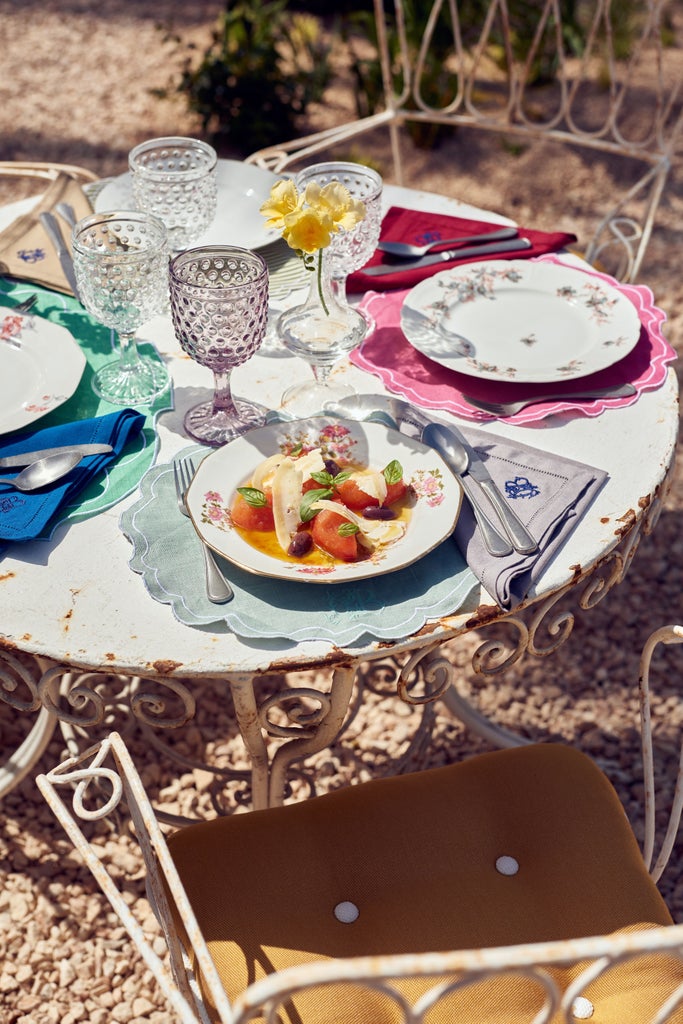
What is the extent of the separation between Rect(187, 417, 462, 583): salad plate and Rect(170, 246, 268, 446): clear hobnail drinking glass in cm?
10

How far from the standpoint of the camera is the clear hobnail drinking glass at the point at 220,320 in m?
1.35

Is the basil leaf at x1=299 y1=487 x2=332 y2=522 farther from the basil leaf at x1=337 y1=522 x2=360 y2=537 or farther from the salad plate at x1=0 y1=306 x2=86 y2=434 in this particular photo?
the salad plate at x1=0 y1=306 x2=86 y2=434

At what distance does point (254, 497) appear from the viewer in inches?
49.1

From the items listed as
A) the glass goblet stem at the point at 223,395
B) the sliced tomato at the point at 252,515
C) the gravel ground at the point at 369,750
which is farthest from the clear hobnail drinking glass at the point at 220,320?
the gravel ground at the point at 369,750

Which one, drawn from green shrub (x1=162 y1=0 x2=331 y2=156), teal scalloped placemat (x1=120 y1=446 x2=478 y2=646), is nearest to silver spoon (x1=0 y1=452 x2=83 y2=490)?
teal scalloped placemat (x1=120 y1=446 x2=478 y2=646)

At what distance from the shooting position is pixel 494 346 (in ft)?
5.29

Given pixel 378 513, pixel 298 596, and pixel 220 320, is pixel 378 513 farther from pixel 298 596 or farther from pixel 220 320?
pixel 220 320

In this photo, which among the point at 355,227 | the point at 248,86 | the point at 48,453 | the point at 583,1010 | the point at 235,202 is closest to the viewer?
the point at 583,1010

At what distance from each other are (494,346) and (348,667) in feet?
2.16

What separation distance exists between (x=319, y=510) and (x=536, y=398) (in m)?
0.44

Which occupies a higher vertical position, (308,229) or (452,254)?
(308,229)

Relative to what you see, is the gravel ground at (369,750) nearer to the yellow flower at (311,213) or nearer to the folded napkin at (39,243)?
the folded napkin at (39,243)

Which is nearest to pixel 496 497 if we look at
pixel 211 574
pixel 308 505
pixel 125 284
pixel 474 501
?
pixel 474 501

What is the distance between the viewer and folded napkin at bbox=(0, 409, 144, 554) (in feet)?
4.24
